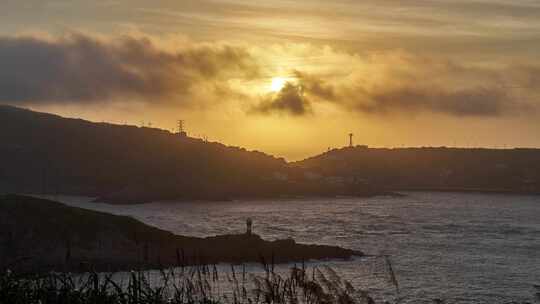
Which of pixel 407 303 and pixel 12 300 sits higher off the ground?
pixel 12 300

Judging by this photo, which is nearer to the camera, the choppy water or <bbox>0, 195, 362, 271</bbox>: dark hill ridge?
the choppy water

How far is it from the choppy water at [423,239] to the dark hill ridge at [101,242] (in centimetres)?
697

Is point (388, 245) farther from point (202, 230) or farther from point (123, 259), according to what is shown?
point (123, 259)

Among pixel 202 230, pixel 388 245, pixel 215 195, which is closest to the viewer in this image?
pixel 388 245

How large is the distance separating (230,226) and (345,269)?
156 feet

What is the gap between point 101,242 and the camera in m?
64.4

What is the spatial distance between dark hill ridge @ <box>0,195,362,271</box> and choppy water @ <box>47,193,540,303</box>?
22.9 feet

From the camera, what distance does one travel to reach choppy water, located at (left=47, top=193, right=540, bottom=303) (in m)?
57.4

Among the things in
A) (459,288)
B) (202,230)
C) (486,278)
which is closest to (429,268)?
(486,278)

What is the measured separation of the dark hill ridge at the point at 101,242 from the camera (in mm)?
60812

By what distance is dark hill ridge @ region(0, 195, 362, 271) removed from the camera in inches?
2394

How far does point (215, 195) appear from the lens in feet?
647

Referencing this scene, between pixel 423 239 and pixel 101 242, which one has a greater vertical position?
pixel 101 242

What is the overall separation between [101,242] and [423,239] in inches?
1751
